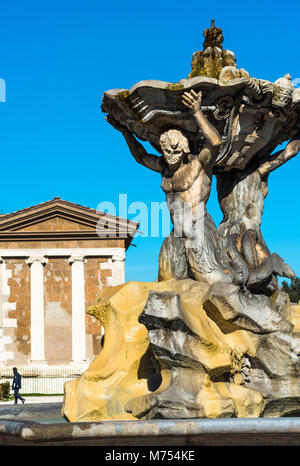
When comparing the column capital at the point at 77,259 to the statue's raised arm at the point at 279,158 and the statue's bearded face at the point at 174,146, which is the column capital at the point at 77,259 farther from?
the statue's bearded face at the point at 174,146

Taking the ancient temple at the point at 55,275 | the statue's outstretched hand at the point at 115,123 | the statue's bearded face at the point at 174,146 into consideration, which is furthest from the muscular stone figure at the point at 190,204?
the ancient temple at the point at 55,275

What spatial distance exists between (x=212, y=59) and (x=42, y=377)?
26735mm

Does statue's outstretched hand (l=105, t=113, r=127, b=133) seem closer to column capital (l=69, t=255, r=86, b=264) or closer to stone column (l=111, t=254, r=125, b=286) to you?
stone column (l=111, t=254, r=125, b=286)

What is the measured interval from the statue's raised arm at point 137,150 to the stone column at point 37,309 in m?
27.0

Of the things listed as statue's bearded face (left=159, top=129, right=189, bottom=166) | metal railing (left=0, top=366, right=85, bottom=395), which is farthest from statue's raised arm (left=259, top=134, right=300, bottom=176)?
metal railing (left=0, top=366, right=85, bottom=395)

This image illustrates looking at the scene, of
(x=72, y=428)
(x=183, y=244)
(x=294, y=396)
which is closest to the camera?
(x=72, y=428)

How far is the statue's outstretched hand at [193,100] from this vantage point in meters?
8.09

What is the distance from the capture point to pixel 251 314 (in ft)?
24.6

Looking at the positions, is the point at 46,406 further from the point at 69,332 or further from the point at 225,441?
the point at 69,332

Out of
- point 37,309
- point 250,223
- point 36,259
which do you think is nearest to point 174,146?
point 250,223

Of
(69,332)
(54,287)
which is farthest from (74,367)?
(54,287)

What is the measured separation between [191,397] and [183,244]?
78.1 inches

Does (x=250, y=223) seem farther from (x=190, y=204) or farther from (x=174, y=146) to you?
(x=174, y=146)

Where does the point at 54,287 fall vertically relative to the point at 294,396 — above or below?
above
